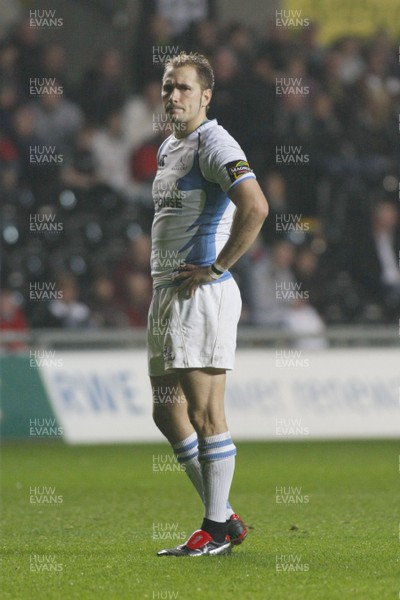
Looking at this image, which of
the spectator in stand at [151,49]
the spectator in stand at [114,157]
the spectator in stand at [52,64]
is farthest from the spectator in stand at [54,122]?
the spectator in stand at [151,49]

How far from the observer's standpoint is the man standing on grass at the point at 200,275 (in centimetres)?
555

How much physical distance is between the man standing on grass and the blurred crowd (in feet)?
25.2

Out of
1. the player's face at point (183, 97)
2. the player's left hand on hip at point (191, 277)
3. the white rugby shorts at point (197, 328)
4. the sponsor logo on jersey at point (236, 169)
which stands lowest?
the white rugby shorts at point (197, 328)

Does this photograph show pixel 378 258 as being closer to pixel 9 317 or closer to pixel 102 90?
pixel 102 90

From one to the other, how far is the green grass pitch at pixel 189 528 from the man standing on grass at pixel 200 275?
35cm

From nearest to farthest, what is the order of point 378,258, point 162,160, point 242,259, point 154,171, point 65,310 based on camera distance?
1. point 162,160
2. point 65,310
3. point 242,259
4. point 154,171
5. point 378,258

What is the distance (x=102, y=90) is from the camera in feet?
47.8

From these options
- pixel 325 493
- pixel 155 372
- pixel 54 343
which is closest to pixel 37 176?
pixel 54 343

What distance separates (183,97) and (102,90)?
9130 mm

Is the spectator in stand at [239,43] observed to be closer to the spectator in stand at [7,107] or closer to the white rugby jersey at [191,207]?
the spectator in stand at [7,107]

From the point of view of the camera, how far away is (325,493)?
8.63m

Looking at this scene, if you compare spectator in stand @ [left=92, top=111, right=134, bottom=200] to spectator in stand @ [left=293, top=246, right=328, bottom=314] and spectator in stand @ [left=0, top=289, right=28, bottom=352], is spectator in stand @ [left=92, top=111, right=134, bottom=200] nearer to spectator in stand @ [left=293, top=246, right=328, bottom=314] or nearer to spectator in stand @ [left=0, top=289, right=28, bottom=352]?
spectator in stand @ [left=0, top=289, right=28, bottom=352]

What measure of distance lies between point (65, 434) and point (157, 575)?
25.8 feet

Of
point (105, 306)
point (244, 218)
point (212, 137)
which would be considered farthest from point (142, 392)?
point (244, 218)
